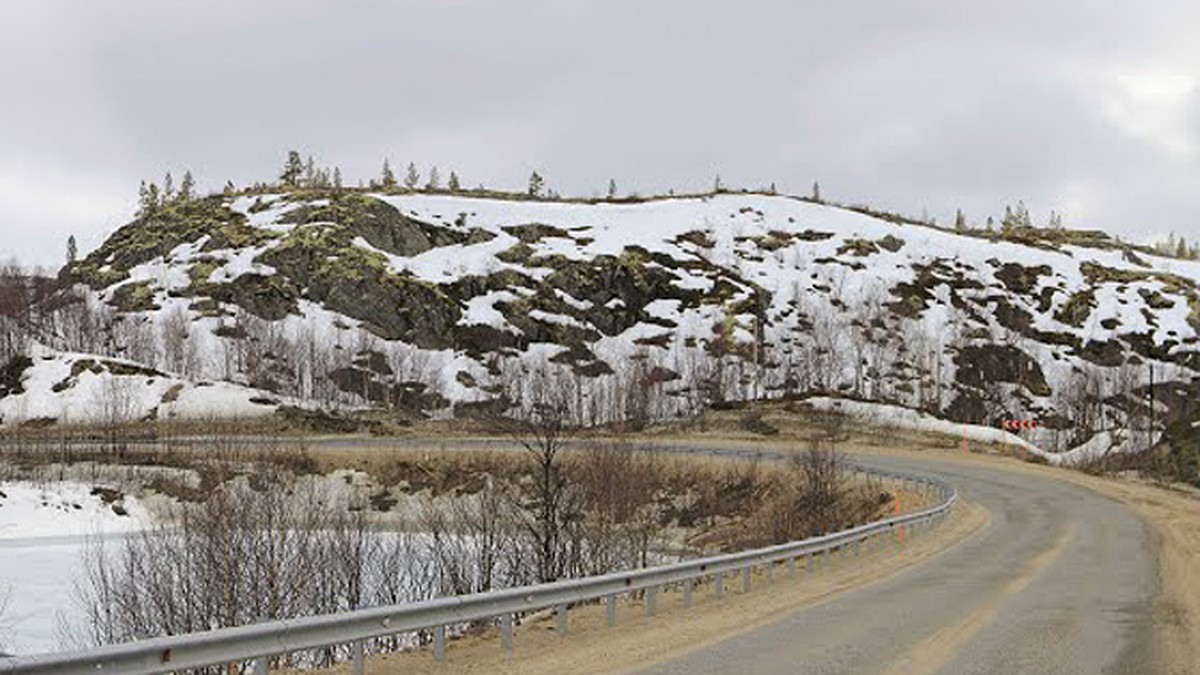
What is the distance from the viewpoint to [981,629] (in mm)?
13344

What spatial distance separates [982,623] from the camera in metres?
13.9

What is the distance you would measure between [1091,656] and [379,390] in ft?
315

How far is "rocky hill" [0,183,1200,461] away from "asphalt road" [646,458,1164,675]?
228ft

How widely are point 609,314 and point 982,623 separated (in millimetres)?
109750

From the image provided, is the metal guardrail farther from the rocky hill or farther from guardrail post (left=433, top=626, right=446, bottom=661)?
the rocky hill

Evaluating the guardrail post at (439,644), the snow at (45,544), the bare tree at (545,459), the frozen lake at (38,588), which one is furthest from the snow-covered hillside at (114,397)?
the guardrail post at (439,644)

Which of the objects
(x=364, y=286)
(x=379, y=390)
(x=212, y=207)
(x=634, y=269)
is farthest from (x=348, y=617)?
(x=212, y=207)

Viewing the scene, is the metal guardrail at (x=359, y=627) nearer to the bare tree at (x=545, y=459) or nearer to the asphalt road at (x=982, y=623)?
the asphalt road at (x=982, y=623)

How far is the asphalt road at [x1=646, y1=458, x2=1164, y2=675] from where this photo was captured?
11.0 meters

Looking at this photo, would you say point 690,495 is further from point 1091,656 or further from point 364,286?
point 364,286

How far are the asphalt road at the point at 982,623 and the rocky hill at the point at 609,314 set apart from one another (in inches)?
2738

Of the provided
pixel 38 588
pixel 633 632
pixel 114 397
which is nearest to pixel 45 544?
pixel 38 588

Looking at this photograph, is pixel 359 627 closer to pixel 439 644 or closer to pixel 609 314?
pixel 439 644

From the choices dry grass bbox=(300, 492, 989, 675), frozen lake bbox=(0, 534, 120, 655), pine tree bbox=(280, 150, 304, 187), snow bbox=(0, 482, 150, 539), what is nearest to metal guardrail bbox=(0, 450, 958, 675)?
dry grass bbox=(300, 492, 989, 675)
